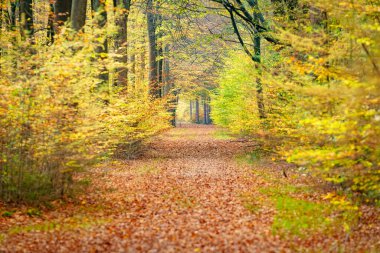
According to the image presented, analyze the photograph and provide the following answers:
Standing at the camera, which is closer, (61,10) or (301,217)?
(301,217)

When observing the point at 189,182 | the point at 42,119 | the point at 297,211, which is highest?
the point at 42,119

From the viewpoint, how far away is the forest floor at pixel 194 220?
7.15 m

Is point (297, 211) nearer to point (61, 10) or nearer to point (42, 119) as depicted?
point (42, 119)

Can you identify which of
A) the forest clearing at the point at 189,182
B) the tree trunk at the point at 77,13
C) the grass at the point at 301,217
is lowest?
the grass at the point at 301,217

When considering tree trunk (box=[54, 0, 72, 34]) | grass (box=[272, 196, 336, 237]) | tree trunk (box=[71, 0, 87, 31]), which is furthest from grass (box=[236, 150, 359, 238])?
tree trunk (box=[54, 0, 72, 34])

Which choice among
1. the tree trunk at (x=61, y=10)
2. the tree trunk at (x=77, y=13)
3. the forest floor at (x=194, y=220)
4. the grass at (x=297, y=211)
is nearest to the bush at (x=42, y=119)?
the forest floor at (x=194, y=220)

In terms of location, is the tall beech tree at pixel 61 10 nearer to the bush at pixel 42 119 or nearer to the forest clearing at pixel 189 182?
the forest clearing at pixel 189 182

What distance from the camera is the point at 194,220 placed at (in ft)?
29.4

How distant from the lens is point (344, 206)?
6.94 metres

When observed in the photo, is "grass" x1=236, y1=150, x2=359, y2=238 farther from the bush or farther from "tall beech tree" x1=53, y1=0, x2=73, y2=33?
"tall beech tree" x1=53, y1=0, x2=73, y2=33

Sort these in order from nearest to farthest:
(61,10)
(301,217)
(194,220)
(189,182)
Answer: (194,220)
(301,217)
(61,10)
(189,182)

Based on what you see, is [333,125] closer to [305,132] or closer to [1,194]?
[305,132]

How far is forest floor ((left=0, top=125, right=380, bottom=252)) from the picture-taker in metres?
7.15

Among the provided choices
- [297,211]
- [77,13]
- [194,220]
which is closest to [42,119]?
[194,220]
